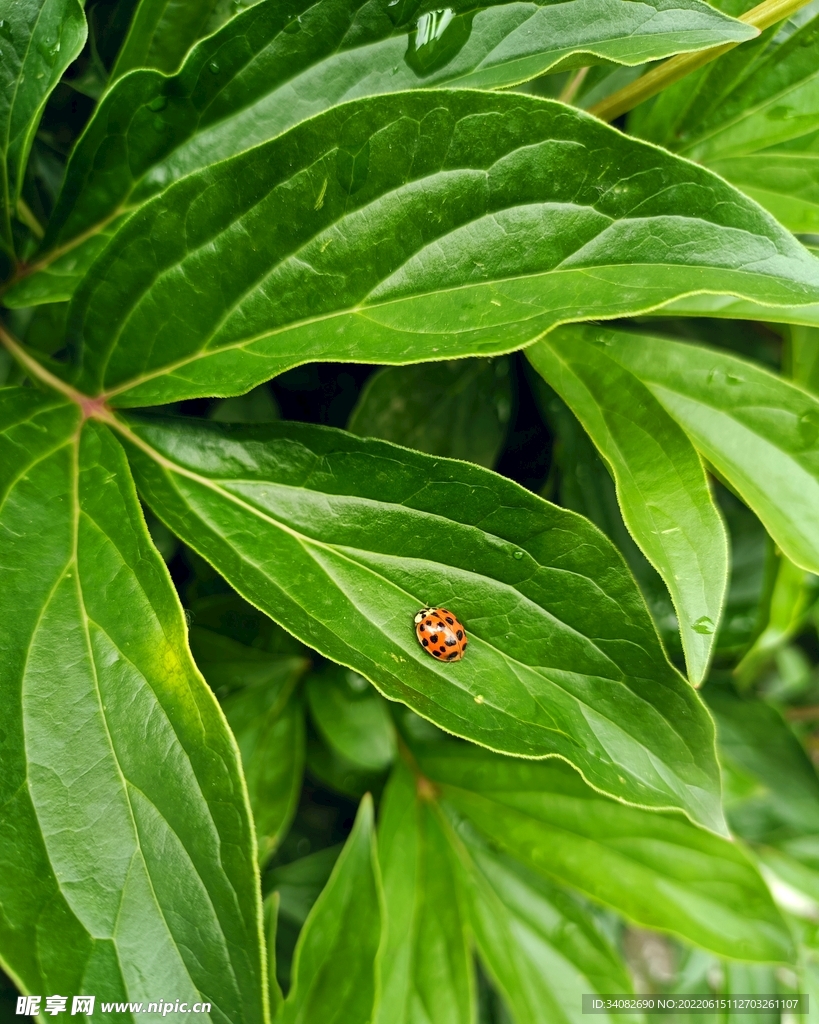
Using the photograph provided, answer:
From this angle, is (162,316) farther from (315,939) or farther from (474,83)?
(315,939)

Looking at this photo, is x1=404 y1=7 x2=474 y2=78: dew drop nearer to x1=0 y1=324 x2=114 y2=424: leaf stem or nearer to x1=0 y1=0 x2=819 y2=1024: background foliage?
x1=0 y1=0 x2=819 y2=1024: background foliage

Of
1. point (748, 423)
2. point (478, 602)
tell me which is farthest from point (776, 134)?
point (478, 602)

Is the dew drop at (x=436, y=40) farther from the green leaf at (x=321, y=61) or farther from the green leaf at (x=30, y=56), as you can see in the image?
the green leaf at (x=30, y=56)

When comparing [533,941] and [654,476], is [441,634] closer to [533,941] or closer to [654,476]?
[654,476]

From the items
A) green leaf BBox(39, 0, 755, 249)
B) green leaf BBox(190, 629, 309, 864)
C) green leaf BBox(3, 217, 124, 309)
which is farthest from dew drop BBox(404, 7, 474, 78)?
green leaf BBox(190, 629, 309, 864)

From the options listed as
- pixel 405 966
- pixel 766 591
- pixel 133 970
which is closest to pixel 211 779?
pixel 133 970

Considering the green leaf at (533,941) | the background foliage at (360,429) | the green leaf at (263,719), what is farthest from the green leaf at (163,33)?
the green leaf at (533,941)
